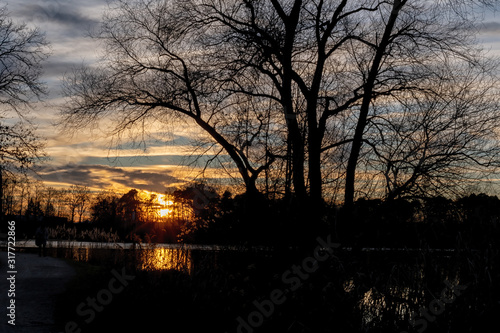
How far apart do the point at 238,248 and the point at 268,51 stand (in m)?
6.57

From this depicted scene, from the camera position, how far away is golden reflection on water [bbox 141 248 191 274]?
12.0m

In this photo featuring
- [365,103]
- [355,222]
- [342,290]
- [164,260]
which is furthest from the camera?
[365,103]

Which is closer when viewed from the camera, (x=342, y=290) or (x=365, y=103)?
(x=342, y=290)

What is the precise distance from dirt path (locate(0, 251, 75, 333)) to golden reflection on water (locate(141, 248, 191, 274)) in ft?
6.48

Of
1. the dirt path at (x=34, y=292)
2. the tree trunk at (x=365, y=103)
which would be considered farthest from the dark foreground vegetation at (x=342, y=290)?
the tree trunk at (x=365, y=103)

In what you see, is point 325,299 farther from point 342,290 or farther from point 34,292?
point 34,292

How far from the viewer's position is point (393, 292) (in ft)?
25.4

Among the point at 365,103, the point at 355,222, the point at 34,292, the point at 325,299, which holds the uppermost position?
the point at 365,103

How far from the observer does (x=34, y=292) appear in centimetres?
1019

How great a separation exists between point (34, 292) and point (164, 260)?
4.20 m

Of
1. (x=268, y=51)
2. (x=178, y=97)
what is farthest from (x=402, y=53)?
(x=178, y=97)

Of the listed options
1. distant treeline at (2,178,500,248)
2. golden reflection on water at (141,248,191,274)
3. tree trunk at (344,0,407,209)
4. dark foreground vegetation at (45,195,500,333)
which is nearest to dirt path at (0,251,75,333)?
dark foreground vegetation at (45,195,500,333)

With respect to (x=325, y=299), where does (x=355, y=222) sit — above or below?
above

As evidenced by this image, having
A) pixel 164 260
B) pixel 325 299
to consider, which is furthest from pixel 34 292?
pixel 325 299
